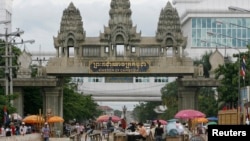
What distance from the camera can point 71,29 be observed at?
67688 millimetres

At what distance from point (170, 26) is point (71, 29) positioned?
28.6 feet

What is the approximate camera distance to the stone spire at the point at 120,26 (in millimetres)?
66812

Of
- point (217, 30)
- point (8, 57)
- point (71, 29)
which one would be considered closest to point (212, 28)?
point (217, 30)

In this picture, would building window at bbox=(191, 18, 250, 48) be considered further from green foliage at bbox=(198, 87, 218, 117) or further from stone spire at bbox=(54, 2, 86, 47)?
stone spire at bbox=(54, 2, 86, 47)

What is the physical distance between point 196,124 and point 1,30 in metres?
92.4

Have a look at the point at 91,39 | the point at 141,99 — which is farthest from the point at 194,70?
the point at 141,99

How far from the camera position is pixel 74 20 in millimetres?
68125

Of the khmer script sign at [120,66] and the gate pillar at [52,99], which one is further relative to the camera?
the gate pillar at [52,99]

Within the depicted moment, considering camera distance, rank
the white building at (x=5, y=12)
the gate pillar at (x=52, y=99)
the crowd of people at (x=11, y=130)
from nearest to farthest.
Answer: the crowd of people at (x=11, y=130) < the gate pillar at (x=52, y=99) < the white building at (x=5, y=12)

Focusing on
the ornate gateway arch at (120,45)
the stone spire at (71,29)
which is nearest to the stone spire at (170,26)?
the ornate gateway arch at (120,45)

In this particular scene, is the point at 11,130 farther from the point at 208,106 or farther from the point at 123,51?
the point at 208,106

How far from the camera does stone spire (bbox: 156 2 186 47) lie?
221ft

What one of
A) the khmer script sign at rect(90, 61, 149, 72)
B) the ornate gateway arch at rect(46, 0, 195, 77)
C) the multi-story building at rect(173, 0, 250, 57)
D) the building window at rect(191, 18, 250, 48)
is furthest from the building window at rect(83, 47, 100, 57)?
the building window at rect(191, 18, 250, 48)

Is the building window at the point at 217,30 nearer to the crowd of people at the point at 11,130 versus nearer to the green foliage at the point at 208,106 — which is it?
the green foliage at the point at 208,106
